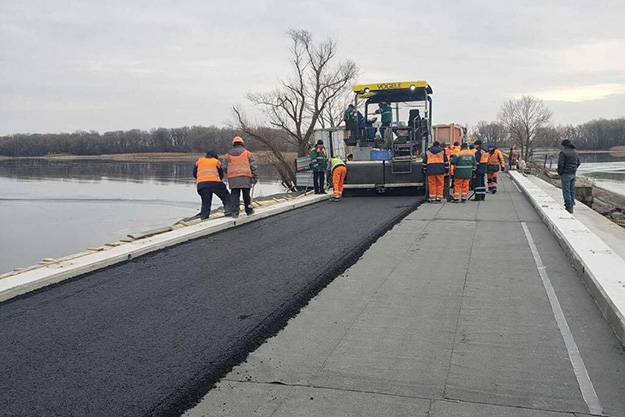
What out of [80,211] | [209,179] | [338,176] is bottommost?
[80,211]

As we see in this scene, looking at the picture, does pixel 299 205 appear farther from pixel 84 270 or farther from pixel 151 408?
pixel 151 408

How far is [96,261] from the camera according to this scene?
654 cm

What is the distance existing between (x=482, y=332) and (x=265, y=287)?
222cm

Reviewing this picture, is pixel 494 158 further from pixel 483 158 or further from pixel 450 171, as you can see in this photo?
pixel 450 171

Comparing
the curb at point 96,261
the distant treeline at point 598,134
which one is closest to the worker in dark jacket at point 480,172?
the curb at point 96,261

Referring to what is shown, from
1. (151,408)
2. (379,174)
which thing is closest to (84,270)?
(151,408)

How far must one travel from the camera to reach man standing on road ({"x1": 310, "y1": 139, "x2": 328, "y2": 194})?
15219 mm

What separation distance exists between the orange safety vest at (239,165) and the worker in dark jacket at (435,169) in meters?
4.95

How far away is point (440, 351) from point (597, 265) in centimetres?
284

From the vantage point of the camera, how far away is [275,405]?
3271mm

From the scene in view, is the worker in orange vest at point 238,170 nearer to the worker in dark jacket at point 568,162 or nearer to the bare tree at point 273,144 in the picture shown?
the worker in dark jacket at point 568,162

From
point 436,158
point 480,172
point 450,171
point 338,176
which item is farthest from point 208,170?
point 480,172

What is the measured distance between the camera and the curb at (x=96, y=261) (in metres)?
5.56

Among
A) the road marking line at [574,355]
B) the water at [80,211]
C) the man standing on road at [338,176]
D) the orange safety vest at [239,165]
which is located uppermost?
the orange safety vest at [239,165]
